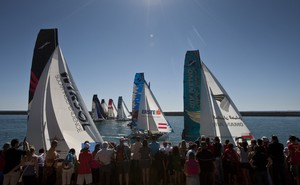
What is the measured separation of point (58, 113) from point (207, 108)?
30.4 ft

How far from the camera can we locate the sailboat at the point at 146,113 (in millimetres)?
32416

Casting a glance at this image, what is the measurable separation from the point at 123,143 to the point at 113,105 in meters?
101

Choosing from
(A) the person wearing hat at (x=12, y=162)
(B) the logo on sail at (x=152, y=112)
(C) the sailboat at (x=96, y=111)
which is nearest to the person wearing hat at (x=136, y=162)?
(A) the person wearing hat at (x=12, y=162)

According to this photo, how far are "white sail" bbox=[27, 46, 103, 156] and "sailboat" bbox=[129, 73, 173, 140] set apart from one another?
21.5 meters

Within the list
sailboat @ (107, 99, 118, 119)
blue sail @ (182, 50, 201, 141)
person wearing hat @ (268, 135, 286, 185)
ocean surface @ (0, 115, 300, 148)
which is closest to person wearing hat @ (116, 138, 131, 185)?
person wearing hat @ (268, 135, 286, 185)

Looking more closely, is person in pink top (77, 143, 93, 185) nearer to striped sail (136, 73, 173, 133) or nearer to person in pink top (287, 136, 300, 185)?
person in pink top (287, 136, 300, 185)

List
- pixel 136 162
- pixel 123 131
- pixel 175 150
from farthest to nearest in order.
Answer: pixel 123 131 < pixel 136 162 < pixel 175 150

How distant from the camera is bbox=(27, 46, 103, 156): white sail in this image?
1002 cm

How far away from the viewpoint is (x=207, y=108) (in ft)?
51.1

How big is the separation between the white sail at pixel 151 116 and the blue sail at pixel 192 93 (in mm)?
14182

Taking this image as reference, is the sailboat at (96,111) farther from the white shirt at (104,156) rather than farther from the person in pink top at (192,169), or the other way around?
the person in pink top at (192,169)

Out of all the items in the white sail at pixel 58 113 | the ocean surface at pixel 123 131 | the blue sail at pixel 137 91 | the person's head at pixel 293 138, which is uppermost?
the blue sail at pixel 137 91

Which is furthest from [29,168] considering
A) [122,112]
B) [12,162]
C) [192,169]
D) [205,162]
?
[122,112]

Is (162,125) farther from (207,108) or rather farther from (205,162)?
(205,162)
